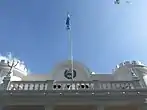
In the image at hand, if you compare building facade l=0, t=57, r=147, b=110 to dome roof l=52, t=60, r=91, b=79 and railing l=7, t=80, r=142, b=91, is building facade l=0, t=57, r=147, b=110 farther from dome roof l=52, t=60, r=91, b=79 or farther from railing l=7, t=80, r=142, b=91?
dome roof l=52, t=60, r=91, b=79

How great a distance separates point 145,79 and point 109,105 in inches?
237

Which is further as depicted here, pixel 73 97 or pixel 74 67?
pixel 74 67

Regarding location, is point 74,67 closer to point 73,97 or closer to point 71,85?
point 71,85

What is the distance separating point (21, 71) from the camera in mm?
20406

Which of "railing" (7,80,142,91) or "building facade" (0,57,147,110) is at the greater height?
"railing" (7,80,142,91)

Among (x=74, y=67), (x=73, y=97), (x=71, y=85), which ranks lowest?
(x=73, y=97)

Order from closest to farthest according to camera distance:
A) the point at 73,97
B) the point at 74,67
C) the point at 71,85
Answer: the point at 73,97 → the point at 71,85 → the point at 74,67

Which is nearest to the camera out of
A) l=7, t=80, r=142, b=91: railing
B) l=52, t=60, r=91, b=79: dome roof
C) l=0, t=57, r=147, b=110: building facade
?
l=0, t=57, r=147, b=110: building facade

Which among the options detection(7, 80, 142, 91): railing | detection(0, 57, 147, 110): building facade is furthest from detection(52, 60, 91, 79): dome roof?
detection(0, 57, 147, 110): building facade

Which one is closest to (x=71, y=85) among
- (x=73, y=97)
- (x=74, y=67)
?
(x=73, y=97)

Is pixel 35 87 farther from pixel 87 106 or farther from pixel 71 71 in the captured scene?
pixel 71 71

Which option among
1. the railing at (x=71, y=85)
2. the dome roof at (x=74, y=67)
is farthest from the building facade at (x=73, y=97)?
the dome roof at (x=74, y=67)

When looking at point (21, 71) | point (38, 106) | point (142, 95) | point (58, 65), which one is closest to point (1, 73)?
point (21, 71)

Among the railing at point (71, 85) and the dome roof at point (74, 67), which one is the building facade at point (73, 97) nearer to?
the railing at point (71, 85)
